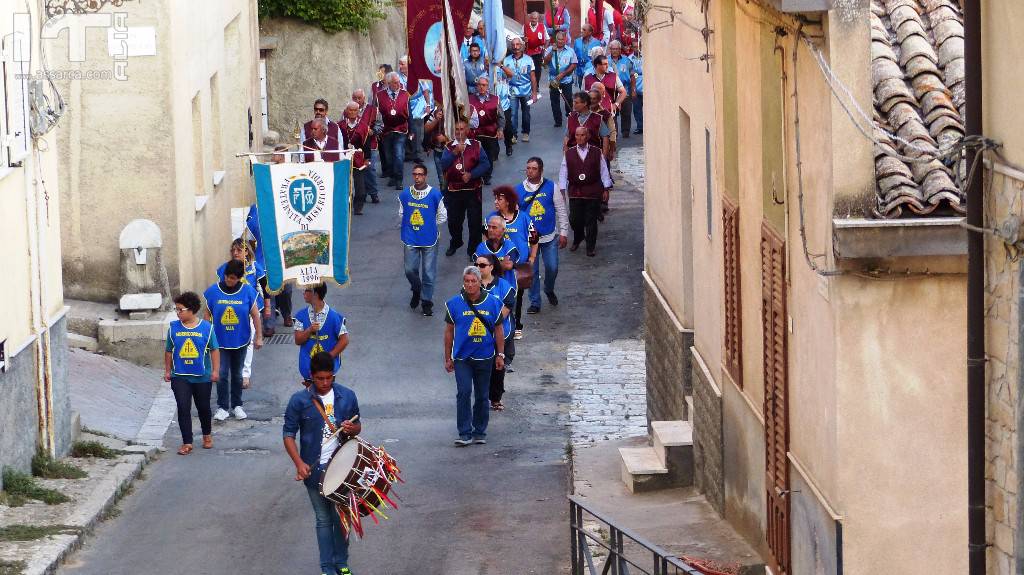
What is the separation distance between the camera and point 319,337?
1722cm

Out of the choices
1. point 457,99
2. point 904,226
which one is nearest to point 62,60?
A: point 457,99

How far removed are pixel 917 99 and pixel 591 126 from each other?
1477 cm

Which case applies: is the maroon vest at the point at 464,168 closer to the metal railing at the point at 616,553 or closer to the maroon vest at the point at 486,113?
the maroon vest at the point at 486,113

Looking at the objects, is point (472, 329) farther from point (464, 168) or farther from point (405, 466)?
point (464, 168)

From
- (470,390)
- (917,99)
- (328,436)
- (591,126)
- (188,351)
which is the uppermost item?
(591,126)

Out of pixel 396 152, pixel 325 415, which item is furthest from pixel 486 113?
pixel 325 415

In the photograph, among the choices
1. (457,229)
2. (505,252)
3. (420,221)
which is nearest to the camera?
(505,252)

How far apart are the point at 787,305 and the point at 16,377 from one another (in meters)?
7.45

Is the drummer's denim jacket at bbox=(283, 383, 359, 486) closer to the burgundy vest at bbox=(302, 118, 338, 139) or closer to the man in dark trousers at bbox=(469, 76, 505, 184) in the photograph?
the burgundy vest at bbox=(302, 118, 338, 139)

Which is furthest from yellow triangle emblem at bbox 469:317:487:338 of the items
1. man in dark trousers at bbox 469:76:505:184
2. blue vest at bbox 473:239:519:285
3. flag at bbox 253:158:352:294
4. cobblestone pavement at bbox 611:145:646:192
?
cobblestone pavement at bbox 611:145:646:192

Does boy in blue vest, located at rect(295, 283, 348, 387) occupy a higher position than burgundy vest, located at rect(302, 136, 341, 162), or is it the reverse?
burgundy vest, located at rect(302, 136, 341, 162)

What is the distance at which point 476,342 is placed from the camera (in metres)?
17.1

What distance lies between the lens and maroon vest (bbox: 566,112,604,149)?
81.2 feet

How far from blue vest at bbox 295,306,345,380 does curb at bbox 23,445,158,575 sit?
5.49 ft
